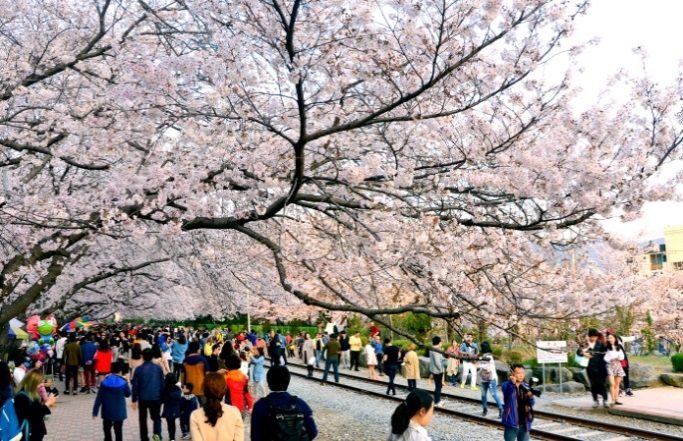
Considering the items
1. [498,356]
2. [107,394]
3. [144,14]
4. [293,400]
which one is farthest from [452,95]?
[498,356]

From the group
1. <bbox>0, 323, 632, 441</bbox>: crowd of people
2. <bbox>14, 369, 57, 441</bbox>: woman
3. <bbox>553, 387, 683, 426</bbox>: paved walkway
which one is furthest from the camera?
<bbox>553, 387, 683, 426</bbox>: paved walkway

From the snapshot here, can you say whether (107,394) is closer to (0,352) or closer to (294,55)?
(294,55)

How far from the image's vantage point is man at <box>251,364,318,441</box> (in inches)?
194

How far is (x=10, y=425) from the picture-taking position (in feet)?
21.2

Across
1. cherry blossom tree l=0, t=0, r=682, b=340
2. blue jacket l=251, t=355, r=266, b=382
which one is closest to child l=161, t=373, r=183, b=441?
cherry blossom tree l=0, t=0, r=682, b=340

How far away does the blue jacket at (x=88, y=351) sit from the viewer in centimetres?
1802

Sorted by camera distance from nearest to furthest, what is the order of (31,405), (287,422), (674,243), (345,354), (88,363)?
(287,422) → (31,405) → (88,363) → (345,354) → (674,243)

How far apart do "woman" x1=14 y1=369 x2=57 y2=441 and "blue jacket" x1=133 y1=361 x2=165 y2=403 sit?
2473 millimetres

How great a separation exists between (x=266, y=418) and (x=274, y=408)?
0.09 meters

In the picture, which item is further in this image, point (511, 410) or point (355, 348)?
point (355, 348)

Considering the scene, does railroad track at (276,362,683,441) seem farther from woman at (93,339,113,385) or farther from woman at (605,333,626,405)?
woman at (93,339,113,385)

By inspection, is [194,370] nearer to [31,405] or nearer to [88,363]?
[31,405]

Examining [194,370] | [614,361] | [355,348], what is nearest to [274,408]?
[194,370]

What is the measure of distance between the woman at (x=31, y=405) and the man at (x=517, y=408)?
5440mm
